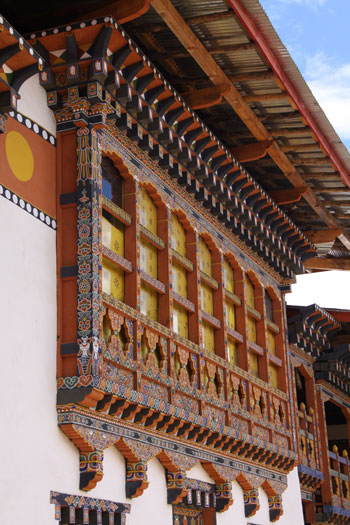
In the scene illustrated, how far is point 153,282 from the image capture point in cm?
894

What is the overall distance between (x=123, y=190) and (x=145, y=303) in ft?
3.73

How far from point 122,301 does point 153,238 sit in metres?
1.00

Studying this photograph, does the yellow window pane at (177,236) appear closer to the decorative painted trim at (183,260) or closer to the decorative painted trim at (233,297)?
the decorative painted trim at (183,260)

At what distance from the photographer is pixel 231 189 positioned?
11.1 metres

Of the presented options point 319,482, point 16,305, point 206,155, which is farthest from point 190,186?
point 319,482

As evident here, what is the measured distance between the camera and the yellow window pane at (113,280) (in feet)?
26.7

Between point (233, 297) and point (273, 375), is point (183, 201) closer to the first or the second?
point (233, 297)

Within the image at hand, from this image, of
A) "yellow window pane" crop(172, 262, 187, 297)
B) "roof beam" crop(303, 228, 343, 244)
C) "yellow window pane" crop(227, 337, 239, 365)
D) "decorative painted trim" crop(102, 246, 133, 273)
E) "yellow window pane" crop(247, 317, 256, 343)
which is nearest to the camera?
"decorative painted trim" crop(102, 246, 133, 273)

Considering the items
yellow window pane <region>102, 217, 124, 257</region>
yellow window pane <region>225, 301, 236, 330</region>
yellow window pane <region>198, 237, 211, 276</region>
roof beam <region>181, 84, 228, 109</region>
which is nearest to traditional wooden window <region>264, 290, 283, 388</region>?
yellow window pane <region>225, 301, 236, 330</region>

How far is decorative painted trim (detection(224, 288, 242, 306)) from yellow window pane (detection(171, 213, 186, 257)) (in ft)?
3.72

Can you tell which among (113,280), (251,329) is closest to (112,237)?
(113,280)

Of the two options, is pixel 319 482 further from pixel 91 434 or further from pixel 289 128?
pixel 91 434

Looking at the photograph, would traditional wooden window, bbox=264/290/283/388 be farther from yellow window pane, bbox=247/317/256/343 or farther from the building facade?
the building facade

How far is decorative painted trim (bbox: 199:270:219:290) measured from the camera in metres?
10.4
